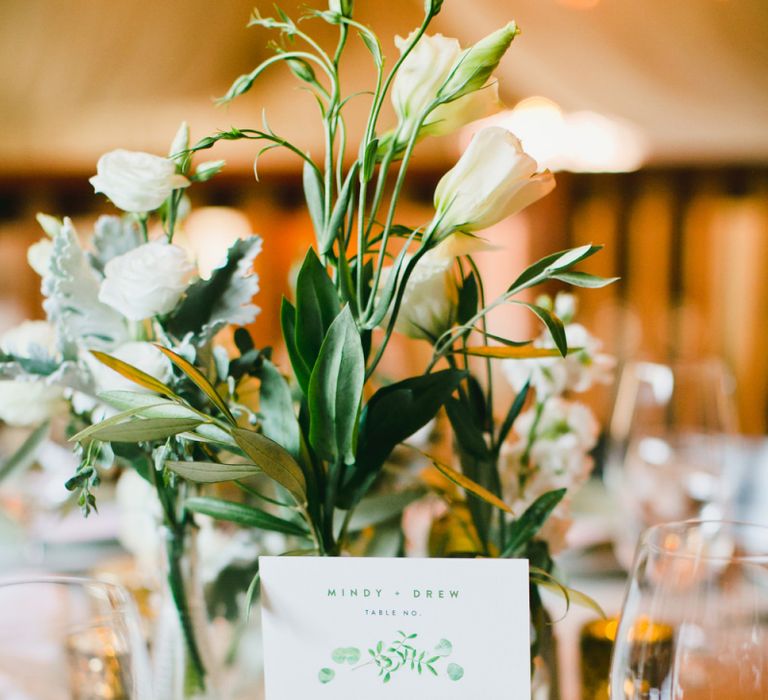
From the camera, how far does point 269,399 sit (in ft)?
1.67

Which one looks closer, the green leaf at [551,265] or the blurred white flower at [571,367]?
the green leaf at [551,265]

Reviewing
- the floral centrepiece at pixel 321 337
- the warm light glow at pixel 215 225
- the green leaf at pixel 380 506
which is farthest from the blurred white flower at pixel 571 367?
the warm light glow at pixel 215 225

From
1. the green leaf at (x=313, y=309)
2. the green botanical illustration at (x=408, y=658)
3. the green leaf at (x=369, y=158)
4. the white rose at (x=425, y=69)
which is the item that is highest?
the white rose at (x=425, y=69)

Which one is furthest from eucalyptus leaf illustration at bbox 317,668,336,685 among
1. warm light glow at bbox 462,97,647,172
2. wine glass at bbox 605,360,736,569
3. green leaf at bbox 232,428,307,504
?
warm light glow at bbox 462,97,647,172

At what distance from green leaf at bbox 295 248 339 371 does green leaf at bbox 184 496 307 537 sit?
104 millimetres

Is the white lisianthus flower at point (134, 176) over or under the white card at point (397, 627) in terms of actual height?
over

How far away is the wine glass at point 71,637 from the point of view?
1.56 feet

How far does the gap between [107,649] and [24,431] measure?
1191mm

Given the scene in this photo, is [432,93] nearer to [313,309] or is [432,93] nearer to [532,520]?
[313,309]

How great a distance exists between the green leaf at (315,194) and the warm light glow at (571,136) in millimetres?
2527

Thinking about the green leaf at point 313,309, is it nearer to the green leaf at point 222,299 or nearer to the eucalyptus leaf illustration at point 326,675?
the green leaf at point 222,299

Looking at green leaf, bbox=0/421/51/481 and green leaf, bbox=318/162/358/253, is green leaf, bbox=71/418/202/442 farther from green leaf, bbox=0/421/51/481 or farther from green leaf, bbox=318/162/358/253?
green leaf, bbox=0/421/51/481

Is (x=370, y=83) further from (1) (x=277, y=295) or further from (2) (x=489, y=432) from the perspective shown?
(2) (x=489, y=432)

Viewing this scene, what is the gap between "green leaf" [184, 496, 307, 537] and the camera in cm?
52
